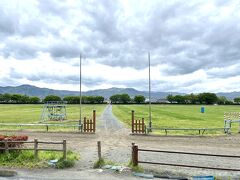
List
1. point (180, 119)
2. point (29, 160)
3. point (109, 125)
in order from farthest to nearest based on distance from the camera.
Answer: point (180, 119) → point (109, 125) → point (29, 160)

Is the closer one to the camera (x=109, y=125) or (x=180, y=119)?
(x=109, y=125)

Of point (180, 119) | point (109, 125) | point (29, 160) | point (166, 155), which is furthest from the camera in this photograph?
point (180, 119)

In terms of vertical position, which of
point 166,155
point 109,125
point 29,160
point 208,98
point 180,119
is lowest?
point 166,155

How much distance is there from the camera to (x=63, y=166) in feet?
42.5

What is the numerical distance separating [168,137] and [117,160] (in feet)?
34.3

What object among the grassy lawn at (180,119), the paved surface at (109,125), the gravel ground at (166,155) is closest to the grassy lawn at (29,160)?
the gravel ground at (166,155)

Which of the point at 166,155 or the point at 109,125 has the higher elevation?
the point at 109,125

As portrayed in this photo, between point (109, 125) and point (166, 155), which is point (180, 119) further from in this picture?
point (166, 155)

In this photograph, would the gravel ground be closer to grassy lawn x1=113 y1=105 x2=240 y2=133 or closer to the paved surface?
the paved surface

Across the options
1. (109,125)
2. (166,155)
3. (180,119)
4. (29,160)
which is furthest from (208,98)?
(29,160)

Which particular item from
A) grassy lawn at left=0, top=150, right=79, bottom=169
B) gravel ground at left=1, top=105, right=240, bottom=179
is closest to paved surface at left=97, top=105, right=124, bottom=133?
gravel ground at left=1, top=105, right=240, bottom=179

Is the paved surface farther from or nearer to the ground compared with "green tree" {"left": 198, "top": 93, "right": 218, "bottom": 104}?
nearer to the ground

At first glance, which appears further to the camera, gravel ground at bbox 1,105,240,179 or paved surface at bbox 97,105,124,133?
paved surface at bbox 97,105,124,133

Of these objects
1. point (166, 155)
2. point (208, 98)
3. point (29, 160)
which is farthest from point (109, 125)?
point (208, 98)
